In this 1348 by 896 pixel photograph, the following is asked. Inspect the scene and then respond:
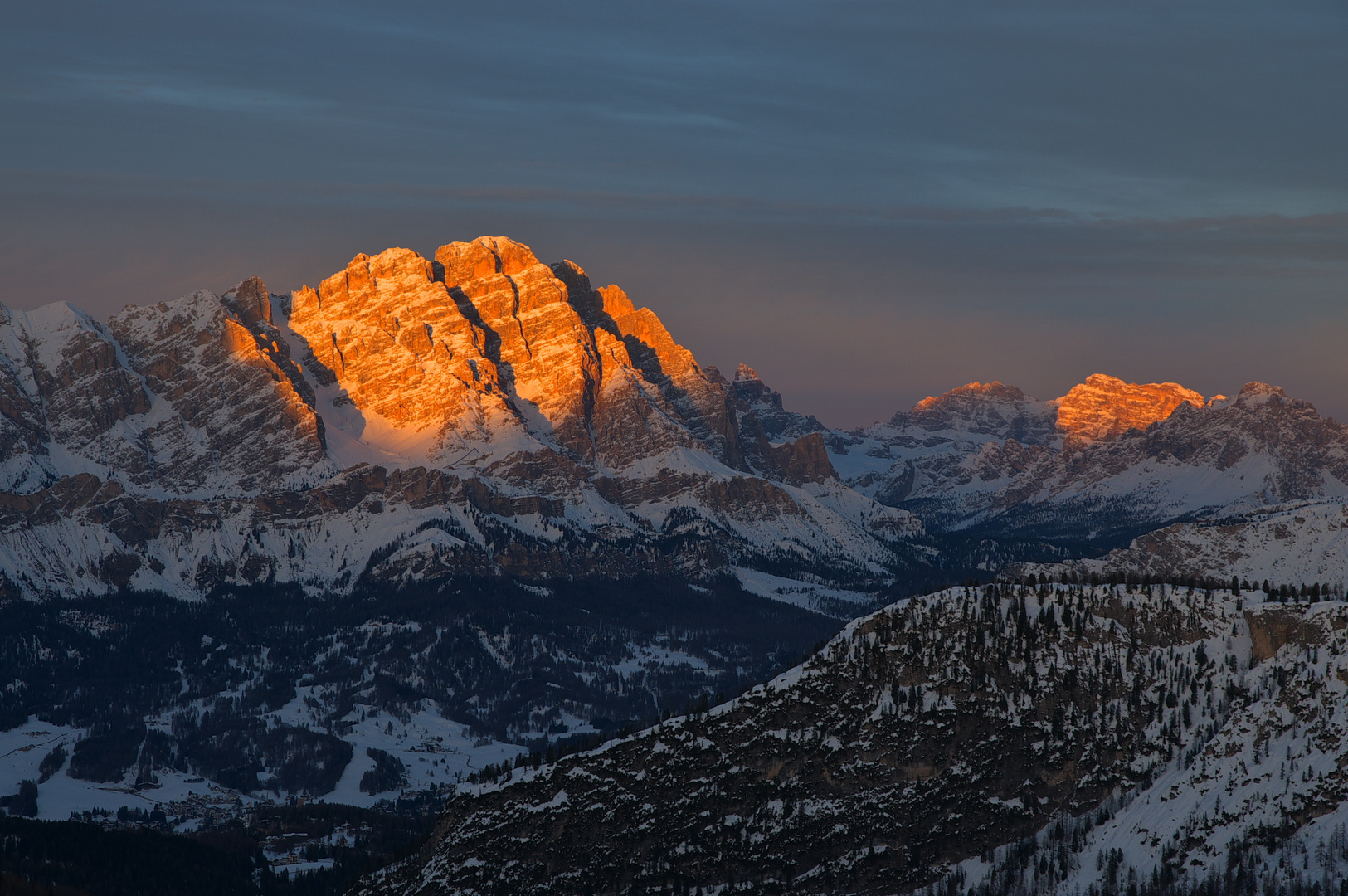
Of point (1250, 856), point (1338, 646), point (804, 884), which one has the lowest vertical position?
point (804, 884)

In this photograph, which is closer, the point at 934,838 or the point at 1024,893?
the point at 1024,893

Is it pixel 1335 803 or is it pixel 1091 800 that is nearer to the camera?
pixel 1335 803

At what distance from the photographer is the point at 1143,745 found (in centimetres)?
19912

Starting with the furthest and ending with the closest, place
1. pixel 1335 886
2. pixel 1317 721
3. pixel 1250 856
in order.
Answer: pixel 1317 721 → pixel 1250 856 → pixel 1335 886

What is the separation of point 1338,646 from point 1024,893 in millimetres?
45615

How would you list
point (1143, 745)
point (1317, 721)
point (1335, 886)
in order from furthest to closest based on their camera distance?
1. point (1143, 745)
2. point (1317, 721)
3. point (1335, 886)

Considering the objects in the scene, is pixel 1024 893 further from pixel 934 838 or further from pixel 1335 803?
pixel 1335 803

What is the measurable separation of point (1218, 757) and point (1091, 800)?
14.2 m

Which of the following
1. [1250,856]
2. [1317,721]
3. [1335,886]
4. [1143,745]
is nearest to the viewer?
[1335,886]

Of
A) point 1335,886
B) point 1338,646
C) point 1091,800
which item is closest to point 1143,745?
point 1091,800

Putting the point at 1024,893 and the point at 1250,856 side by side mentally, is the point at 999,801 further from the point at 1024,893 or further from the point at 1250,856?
the point at 1250,856

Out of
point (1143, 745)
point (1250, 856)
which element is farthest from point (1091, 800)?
point (1250, 856)

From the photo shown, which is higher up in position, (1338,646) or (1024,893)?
(1338,646)

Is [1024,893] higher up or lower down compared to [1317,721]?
lower down
